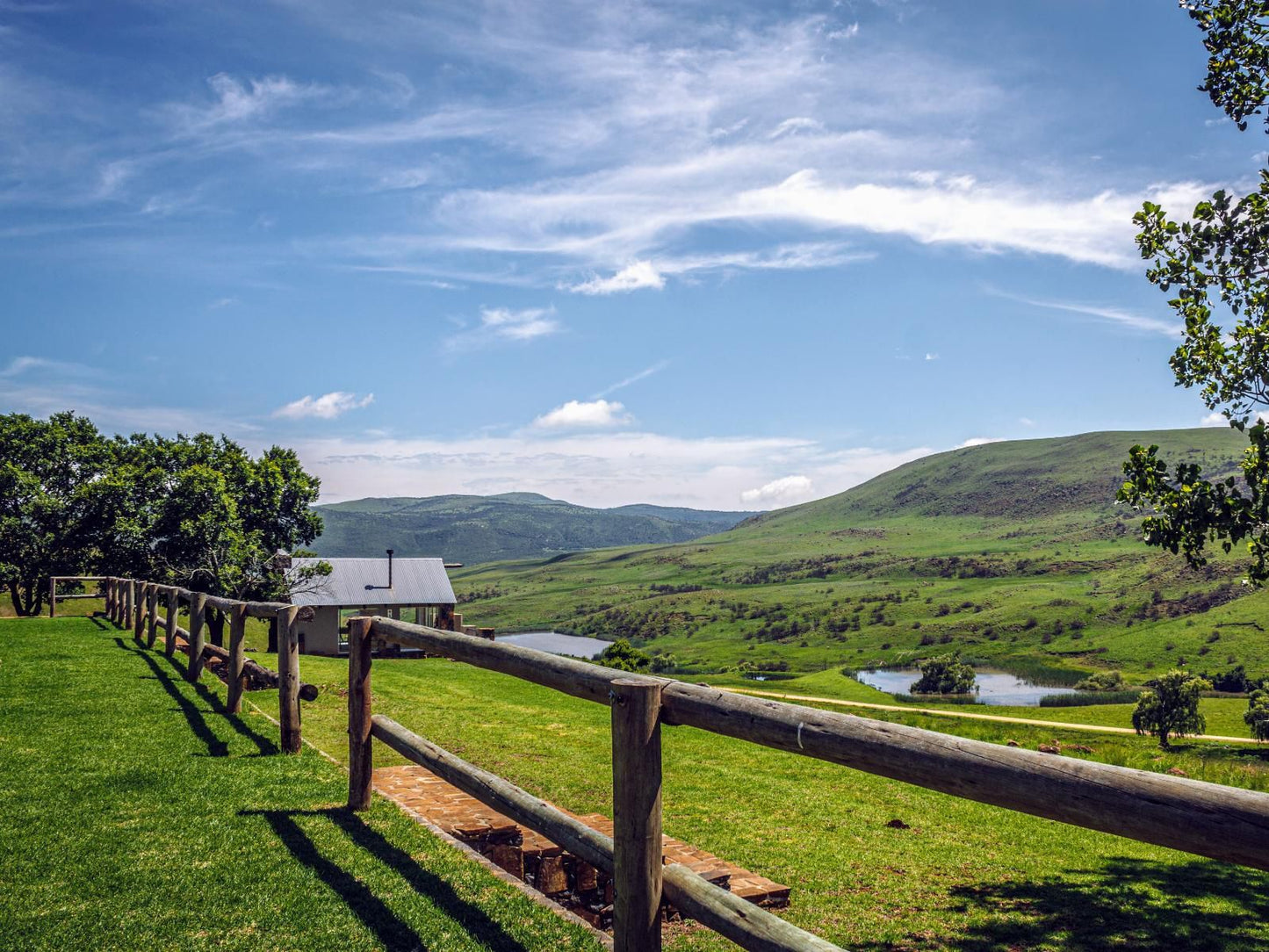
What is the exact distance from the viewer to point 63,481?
42.4m

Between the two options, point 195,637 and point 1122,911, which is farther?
point 195,637

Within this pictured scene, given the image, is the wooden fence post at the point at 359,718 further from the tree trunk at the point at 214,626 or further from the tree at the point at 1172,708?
the tree at the point at 1172,708

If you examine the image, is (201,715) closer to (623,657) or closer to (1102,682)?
(623,657)

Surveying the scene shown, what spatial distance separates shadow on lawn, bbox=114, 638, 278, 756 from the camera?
907cm

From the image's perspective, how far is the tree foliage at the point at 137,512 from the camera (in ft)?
128

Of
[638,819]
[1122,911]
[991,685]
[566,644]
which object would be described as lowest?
[566,644]

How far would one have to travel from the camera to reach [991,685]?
124 m

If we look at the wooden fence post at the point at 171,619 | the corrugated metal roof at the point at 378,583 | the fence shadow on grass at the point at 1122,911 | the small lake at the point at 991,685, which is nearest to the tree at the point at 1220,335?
the fence shadow on grass at the point at 1122,911

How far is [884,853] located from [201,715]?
860 centimetres

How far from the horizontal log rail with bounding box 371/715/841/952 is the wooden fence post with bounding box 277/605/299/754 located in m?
2.14

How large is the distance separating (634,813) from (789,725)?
95cm

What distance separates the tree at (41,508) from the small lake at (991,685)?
92.2 metres

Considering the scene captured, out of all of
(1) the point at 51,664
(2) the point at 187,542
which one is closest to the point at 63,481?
(2) the point at 187,542

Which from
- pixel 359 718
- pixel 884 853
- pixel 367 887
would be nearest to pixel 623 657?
pixel 884 853
